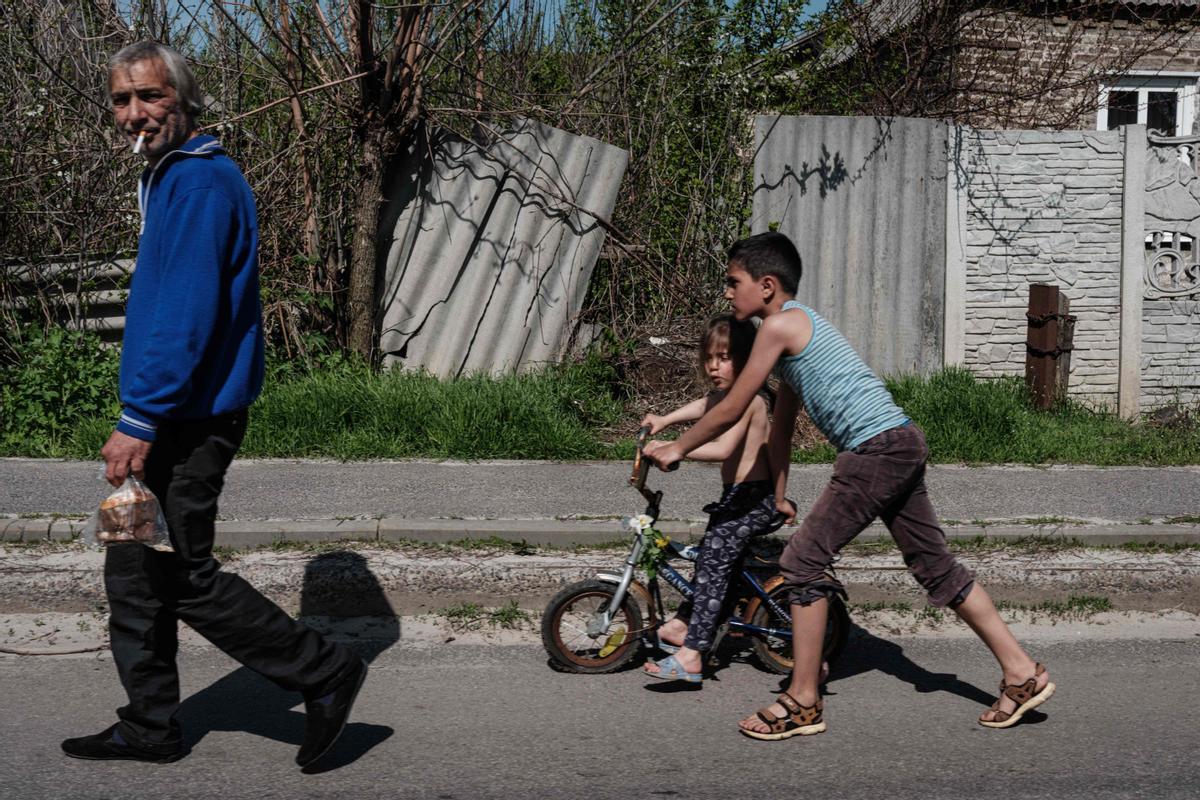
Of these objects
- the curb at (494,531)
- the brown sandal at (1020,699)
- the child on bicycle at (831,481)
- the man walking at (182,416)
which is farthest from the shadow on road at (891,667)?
the man walking at (182,416)

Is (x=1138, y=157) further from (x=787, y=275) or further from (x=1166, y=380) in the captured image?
(x=787, y=275)

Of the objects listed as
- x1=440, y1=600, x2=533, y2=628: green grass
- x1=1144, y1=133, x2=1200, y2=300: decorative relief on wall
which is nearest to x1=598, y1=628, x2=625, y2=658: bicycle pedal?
x1=440, y1=600, x2=533, y2=628: green grass

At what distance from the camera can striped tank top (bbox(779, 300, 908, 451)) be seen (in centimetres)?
392

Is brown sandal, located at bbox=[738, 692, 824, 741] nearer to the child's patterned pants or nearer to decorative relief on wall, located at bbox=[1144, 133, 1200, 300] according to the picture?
the child's patterned pants

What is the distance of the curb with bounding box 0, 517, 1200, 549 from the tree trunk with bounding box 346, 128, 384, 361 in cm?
277

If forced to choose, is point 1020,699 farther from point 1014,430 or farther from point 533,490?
point 1014,430

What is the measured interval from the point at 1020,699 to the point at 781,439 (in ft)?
3.66

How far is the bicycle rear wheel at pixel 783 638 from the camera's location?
4445mm

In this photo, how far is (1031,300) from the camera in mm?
8695

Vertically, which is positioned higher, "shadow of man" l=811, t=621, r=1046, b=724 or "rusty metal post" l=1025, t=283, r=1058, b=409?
"rusty metal post" l=1025, t=283, r=1058, b=409

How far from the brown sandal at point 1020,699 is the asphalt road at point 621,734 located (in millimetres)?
56

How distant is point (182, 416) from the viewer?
11.1 ft

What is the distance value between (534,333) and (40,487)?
3.29m

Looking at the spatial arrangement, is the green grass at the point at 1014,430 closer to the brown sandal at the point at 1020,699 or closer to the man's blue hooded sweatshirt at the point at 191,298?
the brown sandal at the point at 1020,699
